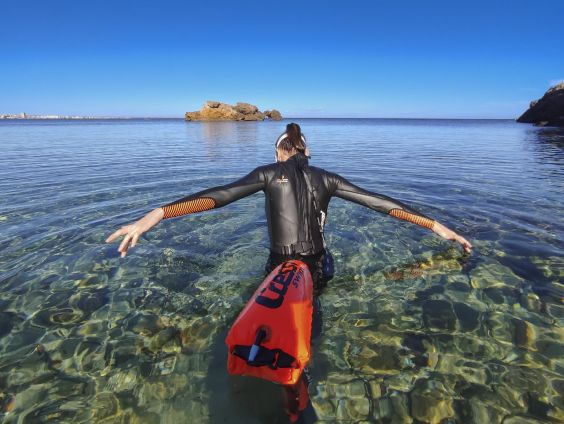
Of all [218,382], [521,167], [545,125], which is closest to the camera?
[218,382]

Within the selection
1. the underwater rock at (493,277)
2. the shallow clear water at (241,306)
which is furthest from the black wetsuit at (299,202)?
the underwater rock at (493,277)

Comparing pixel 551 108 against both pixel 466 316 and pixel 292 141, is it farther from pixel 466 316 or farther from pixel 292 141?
pixel 292 141

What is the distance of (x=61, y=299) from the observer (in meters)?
5.05

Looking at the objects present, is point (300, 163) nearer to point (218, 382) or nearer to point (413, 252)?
point (218, 382)

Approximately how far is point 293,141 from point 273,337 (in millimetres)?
2529

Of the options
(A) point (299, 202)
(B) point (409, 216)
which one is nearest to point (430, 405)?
(B) point (409, 216)

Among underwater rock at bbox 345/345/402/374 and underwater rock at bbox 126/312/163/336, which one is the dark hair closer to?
underwater rock at bbox 345/345/402/374

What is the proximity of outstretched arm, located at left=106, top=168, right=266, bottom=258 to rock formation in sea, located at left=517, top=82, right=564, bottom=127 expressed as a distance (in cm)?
7460

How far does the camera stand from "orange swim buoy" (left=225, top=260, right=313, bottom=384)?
9.04 feet

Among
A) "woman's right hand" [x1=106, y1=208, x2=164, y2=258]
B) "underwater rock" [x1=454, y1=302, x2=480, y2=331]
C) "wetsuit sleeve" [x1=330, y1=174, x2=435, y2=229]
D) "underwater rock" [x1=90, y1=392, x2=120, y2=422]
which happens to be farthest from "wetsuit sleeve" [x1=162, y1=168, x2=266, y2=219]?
"underwater rock" [x1=454, y1=302, x2=480, y2=331]

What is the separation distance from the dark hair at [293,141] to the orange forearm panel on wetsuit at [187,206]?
125cm

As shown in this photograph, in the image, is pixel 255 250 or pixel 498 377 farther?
pixel 255 250

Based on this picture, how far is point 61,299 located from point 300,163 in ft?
13.7

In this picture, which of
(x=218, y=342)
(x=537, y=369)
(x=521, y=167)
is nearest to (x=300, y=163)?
(x=218, y=342)
